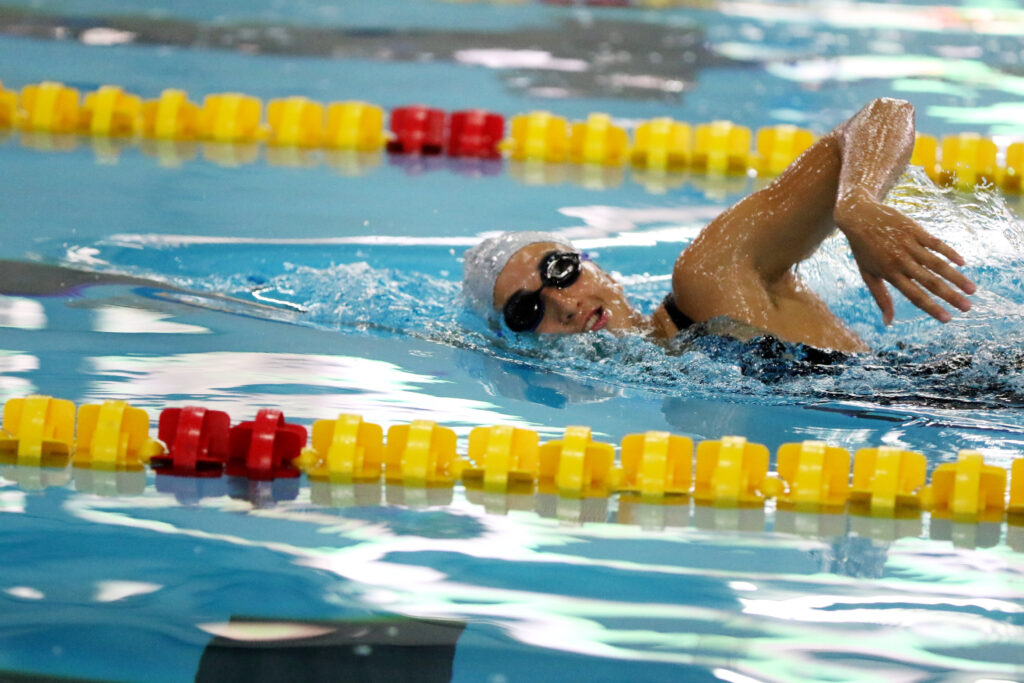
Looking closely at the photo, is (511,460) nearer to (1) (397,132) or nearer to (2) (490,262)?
(2) (490,262)

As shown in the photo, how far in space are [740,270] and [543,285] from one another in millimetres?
480

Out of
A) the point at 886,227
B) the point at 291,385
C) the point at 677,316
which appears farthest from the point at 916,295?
the point at 291,385

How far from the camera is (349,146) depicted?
5453mm

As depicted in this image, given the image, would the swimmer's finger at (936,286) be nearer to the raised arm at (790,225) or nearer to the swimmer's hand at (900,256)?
the swimmer's hand at (900,256)

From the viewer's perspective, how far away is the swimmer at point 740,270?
9.31ft

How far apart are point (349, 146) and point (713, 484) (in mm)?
3461

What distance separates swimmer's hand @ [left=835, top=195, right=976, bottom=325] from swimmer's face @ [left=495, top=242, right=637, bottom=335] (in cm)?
78

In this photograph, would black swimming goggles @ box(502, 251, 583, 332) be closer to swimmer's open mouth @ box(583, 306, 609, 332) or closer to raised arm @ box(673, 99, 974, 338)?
swimmer's open mouth @ box(583, 306, 609, 332)

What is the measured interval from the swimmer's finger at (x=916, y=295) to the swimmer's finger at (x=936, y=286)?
15mm

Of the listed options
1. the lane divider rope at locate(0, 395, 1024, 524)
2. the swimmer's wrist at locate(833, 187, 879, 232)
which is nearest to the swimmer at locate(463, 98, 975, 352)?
the swimmer's wrist at locate(833, 187, 879, 232)

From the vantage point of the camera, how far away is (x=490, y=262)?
10.6 ft

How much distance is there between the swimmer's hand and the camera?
2.31m

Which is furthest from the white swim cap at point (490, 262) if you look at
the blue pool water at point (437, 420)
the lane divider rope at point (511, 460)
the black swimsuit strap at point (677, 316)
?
the lane divider rope at point (511, 460)

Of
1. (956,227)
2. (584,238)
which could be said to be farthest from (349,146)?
(956,227)
